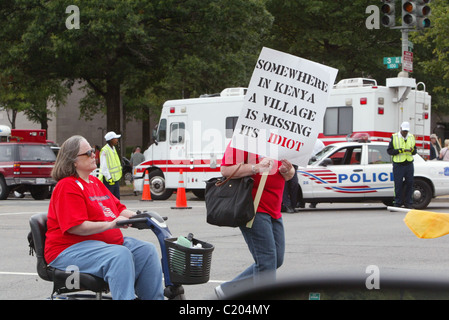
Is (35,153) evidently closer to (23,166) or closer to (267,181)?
(23,166)

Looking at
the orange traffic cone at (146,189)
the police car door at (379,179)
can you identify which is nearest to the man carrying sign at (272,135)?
the police car door at (379,179)

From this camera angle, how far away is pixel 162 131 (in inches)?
901

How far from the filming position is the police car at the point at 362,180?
1656 centimetres

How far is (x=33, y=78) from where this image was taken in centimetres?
2816

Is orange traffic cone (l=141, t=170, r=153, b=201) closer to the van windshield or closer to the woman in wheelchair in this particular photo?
the van windshield

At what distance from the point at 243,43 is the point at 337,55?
9.95 metres

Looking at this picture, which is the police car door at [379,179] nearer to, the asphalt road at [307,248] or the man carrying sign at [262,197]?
the asphalt road at [307,248]

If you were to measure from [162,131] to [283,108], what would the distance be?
1746cm

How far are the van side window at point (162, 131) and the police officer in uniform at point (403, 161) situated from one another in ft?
27.9

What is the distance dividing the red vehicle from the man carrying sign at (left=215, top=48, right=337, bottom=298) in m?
18.4

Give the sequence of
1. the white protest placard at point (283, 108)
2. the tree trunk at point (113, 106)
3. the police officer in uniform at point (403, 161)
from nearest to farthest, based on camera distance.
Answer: the white protest placard at point (283, 108) → the police officer in uniform at point (403, 161) → the tree trunk at point (113, 106)

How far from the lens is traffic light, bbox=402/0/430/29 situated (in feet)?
56.8

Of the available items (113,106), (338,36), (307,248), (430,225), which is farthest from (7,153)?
(430,225)
